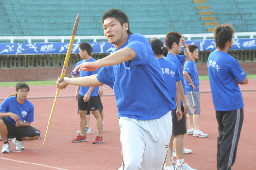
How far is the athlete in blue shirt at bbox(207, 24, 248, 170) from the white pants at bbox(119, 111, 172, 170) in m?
1.76

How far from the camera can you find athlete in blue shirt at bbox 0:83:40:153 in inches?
321

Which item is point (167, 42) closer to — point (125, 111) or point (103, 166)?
point (103, 166)

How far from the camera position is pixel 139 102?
4172 mm

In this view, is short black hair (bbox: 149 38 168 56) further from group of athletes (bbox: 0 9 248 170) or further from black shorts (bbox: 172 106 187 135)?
black shorts (bbox: 172 106 187 135)

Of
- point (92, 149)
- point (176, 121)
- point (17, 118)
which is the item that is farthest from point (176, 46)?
point (17, 118)

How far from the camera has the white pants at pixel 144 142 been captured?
4.05 m

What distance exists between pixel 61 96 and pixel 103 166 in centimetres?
1090

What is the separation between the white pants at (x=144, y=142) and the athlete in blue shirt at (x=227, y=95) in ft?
5.76

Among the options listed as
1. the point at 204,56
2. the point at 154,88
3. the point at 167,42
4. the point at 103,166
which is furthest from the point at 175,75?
the point at 204,56

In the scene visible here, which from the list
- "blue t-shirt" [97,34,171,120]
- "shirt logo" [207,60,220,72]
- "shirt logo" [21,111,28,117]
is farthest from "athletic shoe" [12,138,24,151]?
"blue t-shirt" [97,34,171,120]

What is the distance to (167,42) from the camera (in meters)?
6.99

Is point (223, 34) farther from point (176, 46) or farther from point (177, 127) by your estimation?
point (177, 127)

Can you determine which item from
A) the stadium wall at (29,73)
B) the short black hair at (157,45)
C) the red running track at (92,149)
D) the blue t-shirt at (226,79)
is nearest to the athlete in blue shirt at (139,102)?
the blue t-shirt at (226,79)

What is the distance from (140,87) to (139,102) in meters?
0.14
